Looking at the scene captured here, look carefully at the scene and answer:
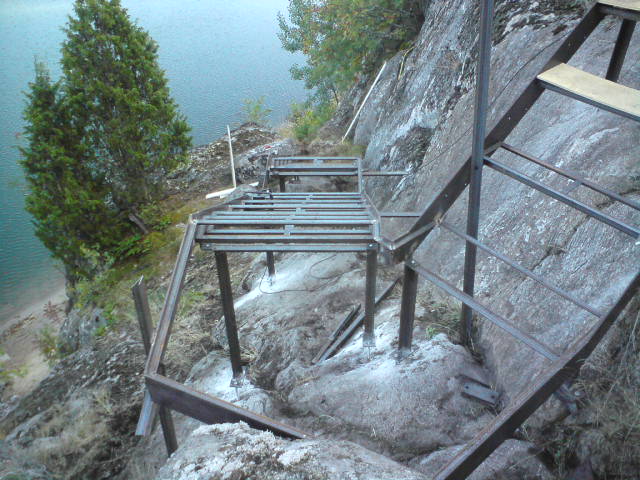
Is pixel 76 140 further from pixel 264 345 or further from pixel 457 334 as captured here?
pixel 457 334

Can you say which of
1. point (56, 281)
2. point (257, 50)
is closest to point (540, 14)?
point (56, 281)

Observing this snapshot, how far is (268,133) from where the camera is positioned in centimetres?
1554

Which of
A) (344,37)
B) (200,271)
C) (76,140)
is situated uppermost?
(344,37)

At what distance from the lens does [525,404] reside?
2148mm

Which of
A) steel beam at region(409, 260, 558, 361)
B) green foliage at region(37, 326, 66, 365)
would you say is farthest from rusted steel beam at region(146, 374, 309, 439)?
green foliage at region(37, 326, 66, 365)

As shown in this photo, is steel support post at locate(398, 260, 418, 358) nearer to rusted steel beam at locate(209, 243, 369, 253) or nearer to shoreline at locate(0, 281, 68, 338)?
rusted steel beam at locate(209, 243, 369, 253)

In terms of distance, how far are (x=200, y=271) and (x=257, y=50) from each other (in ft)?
67.3

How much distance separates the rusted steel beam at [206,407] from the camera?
210 cm

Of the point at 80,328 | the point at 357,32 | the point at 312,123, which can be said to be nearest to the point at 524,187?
the point at 357,32

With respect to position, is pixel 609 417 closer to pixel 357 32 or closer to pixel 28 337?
pixel 357 32

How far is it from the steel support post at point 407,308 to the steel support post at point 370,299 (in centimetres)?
32

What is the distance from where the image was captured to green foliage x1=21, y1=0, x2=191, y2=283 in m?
10.2

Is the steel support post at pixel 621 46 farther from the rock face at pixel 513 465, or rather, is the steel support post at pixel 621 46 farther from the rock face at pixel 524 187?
the rock face at pixel 513 465

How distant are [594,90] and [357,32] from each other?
8754mm
